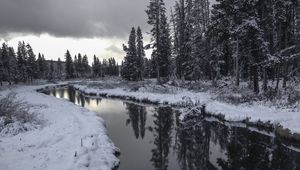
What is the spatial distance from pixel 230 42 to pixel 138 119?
15.1 metres

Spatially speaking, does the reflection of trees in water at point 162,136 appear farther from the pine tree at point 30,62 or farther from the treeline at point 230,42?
the pine tree at point 30,62

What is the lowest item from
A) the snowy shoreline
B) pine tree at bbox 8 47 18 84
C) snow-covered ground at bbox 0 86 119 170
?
snow-covered ground at bbox 0 86 119 170

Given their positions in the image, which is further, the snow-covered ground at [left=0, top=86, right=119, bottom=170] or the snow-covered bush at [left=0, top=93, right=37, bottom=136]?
the snow-covered bush at [left=0, top=93, right=37, bottom=136]

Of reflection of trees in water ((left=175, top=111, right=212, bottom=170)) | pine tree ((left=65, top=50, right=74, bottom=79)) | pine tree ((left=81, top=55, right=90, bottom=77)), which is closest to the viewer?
reflection of trees in water ((left=175, top=111, right=212, bottom=170))

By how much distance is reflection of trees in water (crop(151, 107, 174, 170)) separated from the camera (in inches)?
512

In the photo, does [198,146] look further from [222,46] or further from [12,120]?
[222,46]

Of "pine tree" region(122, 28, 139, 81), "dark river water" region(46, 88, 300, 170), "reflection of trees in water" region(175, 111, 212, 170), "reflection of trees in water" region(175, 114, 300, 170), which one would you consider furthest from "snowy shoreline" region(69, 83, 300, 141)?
"pine tree" region(122, 28, 139, 81)

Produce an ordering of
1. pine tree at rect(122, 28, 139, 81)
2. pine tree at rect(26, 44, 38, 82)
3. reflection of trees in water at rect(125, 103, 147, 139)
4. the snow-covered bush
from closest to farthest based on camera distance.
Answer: the snow-covered bush < reflection of trees in water at rect(125, 103, 147, 139) < pine tree at rect(122, 28, 139, 81) < pine tree at rect(26, 44, 38, 82)

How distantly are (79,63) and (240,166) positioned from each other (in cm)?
11606

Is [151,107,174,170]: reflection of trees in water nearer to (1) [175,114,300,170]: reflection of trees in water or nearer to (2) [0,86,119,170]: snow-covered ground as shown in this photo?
(1) [175,114,300,170]: reflection of trees in water

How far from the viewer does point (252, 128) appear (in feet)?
56.4

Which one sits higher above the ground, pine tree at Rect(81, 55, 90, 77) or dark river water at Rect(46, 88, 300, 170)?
pine tree at Rect(81, 55, 90, 77)

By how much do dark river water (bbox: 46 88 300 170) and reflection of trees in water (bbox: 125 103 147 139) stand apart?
6 centimetres

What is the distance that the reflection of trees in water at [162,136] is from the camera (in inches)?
512
